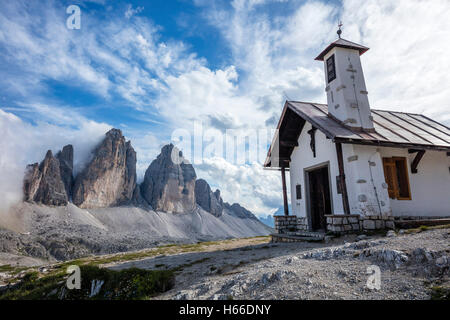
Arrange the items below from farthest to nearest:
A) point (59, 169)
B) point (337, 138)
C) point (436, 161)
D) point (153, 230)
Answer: point (153, 230) → point (59, 169) → point (436, 161) → point (337, 138)

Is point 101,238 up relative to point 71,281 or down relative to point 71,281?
down

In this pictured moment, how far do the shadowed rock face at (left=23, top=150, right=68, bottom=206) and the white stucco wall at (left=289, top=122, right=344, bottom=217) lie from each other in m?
104

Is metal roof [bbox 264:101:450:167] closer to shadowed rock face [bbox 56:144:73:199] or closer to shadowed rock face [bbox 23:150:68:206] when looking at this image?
shadowed rock face [bbox 23:150:68:206]

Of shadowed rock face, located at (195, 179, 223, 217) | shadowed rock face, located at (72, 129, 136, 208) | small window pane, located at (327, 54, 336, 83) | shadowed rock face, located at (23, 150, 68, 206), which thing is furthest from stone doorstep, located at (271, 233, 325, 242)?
shadowed rock face, located at (195, 179, 223, 217)

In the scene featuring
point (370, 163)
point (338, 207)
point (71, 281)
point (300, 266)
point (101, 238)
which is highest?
point (370, 163)

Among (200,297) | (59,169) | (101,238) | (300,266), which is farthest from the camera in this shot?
(59,169)

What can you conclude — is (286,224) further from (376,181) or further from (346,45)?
(346,45)

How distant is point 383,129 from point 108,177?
11876 centimetres

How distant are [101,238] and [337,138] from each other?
8985 cm

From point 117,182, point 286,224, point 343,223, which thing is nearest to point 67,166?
point 117,182

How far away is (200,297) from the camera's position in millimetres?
4898
